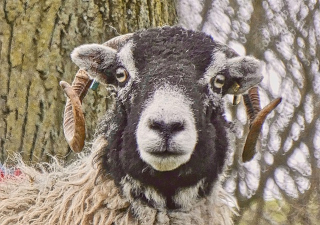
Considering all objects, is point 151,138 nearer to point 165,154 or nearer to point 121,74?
point 165,154

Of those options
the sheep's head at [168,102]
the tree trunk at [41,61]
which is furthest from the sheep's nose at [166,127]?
the tree trunk at [41,61]

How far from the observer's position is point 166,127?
2.28m

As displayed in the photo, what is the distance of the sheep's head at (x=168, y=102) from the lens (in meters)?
2.34

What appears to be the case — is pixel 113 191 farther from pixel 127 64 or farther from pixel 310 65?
pixel 310 65

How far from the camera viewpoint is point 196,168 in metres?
2.51

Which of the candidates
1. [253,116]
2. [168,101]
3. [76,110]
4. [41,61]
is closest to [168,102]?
[168,101]

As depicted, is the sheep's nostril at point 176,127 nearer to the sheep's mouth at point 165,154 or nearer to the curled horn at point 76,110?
the sheep's mouth at point 165,154

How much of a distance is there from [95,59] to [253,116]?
2.32 feet

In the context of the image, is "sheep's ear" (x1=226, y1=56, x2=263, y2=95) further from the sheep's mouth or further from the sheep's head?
the sheep's mouth

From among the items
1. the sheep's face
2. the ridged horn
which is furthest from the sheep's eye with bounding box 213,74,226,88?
the ridged horn

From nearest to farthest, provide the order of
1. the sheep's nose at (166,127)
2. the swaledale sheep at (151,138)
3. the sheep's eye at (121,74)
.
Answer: the sheep's nose at (166,127), the swaledale sheep at (151,138), the sheep's eye at (121,74)

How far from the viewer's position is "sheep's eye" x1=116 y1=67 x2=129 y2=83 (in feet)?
8.60

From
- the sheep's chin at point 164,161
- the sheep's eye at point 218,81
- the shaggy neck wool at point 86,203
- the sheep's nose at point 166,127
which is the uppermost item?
the sheep's eye at point 218,81

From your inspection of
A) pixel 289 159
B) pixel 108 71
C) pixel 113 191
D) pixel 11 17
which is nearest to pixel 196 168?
pixel 113 191
